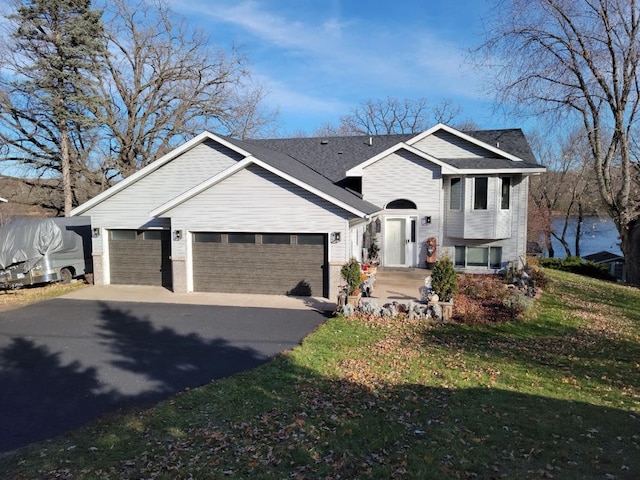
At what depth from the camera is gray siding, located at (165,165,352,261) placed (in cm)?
1423

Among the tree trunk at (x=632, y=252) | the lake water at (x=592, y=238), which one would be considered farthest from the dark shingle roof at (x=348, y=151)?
the lake water at (x=592, y=238)

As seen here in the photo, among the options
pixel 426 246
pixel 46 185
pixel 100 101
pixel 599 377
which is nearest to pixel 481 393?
pixel 599 377

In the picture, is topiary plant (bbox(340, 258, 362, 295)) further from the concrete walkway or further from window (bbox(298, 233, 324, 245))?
window (bbox(298, 233, 324, 245))

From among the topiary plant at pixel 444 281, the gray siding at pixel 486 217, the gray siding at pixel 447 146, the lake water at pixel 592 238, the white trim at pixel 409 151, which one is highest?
the gray siding at pixel 447 146

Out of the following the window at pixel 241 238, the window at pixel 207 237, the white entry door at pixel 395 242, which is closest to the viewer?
the window at pixel 241 238

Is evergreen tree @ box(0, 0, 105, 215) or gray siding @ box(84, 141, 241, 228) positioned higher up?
evergreen tree @ box(0, 0, 105, 215)

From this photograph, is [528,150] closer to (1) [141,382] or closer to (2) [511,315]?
(2) [511,315]

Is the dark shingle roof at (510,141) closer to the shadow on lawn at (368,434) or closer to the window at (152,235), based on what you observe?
the window at (152,235)

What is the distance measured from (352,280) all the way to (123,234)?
9.74 m

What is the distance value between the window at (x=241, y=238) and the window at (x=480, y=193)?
9.72 meters

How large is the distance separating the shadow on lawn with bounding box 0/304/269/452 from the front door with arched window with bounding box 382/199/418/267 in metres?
11.3

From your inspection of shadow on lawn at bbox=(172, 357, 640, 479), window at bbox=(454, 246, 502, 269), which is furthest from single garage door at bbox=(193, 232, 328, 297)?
window at bbox=(454, 246, 502, 269)

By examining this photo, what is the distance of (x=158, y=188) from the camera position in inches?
656

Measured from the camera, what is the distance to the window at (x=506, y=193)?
18791 mm
